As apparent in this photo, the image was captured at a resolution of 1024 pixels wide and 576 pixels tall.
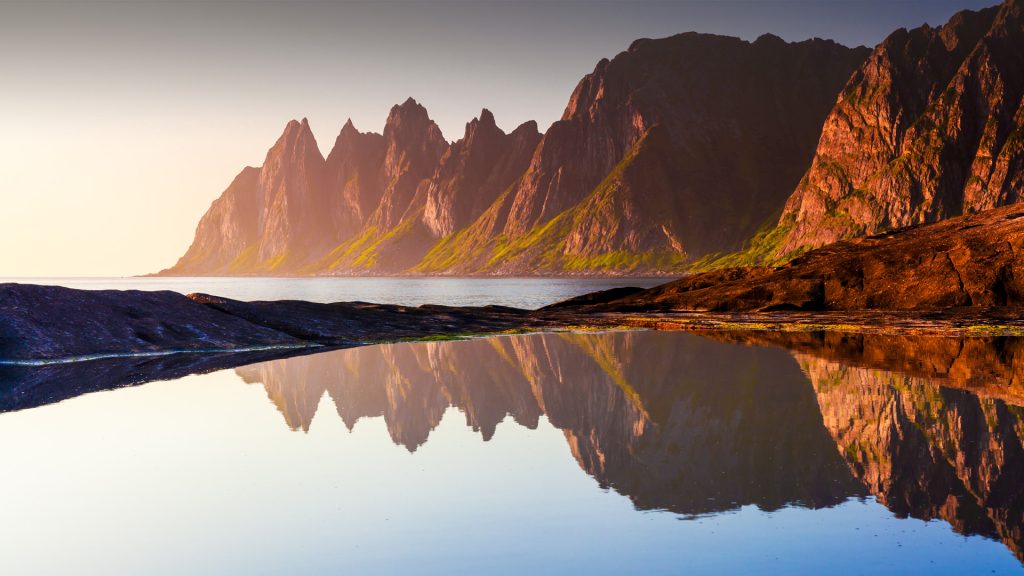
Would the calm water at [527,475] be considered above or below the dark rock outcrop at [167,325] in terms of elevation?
below

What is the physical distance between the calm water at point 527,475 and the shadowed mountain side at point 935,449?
0.26 ft

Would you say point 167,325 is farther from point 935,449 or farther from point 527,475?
point 935,449

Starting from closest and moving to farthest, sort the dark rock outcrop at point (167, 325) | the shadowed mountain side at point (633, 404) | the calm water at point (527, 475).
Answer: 1. the calm water at point (527, 475)
2. the shadowed mountain side at point (633, 404)
3. the dark rock outcrop at point (167, 325)

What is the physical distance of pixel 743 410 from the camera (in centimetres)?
2467

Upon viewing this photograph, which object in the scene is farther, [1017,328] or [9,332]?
[1017,328]

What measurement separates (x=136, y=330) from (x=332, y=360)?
1250cm

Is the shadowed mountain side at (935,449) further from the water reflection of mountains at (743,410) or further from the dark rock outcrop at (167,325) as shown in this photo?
the dark rock outcrop at (167,325)

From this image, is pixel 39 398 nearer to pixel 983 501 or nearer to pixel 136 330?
pixel 136 330

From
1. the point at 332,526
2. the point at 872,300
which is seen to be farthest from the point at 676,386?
the point at 872,300

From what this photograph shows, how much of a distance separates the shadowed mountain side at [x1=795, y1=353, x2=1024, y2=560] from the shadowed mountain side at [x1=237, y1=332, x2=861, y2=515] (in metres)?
0.77

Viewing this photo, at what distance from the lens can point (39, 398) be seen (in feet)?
95.7

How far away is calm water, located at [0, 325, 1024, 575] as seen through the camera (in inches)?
502

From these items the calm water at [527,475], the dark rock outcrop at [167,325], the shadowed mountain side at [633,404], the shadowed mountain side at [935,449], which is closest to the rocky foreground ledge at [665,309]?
the dark rock outcrop at [167,325]

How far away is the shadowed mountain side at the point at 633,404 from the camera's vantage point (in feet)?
55.4
